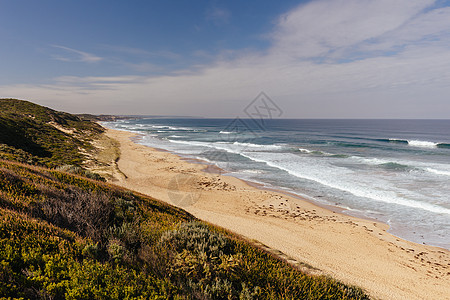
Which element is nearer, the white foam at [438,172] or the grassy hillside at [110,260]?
the grassy hillside at [110,260]

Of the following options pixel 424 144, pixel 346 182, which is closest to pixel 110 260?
pixel 346 182

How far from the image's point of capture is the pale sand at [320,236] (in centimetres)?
948

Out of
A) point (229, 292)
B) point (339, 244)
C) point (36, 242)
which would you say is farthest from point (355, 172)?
point (36, 242)

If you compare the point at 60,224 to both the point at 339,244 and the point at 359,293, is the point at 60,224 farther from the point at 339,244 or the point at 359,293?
the point at 339,244

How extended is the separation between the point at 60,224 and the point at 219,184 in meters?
19.1

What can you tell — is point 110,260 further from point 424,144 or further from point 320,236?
point 424,144

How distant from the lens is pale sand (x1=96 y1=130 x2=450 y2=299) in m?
9.48

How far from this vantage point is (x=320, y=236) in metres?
13.4

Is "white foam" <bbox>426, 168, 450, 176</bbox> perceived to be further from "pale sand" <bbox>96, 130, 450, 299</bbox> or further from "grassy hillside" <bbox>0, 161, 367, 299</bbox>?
"grassy hillside" <bbox>0, 161, 367, 299</bbox>

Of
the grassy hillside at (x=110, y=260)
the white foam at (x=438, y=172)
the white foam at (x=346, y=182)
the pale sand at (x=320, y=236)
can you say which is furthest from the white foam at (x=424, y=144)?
the grassy hillside at (x=110, y=260)

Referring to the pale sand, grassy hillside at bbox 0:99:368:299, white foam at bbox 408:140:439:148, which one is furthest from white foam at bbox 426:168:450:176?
grassy hillside at bbox 0:99:368:299

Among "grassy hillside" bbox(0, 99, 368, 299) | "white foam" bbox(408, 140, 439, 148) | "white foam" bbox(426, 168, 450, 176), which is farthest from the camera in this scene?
"white foam" bbox(408, 140, 439, 148)

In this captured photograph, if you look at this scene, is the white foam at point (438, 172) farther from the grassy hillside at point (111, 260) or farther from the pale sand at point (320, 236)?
the grassy hillside at point (111, 260)

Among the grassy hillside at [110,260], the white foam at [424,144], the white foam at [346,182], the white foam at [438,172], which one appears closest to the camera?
the grassy hillside at [110,260]
